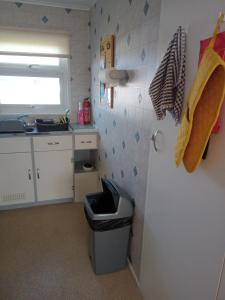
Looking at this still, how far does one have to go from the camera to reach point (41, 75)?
2693 mm

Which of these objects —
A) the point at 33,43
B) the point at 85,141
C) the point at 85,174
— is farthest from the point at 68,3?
the point at 85,174

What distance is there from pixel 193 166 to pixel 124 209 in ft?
2.85

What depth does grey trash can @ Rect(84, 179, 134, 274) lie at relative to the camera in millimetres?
1560

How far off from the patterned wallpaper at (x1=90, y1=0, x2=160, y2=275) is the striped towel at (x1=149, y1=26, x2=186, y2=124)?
0.97 feet

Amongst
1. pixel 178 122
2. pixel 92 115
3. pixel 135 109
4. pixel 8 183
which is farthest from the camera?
pixel 92 115

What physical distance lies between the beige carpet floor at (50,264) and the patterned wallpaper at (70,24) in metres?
1.43

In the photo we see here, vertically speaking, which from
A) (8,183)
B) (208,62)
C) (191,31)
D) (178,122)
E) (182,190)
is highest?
(191,31)

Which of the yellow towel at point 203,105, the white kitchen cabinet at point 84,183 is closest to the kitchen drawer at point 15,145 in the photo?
the white kitchen cabinet at point 84,183

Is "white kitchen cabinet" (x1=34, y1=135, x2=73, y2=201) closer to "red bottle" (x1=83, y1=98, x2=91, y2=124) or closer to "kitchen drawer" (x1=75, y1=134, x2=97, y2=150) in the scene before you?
"kitchen drawer" (x1=75, y1=134, x2=97, y2=150)

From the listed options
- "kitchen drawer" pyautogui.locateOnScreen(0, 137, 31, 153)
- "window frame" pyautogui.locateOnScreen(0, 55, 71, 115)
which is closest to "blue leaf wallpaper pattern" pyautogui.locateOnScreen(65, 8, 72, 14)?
"window frame" pyautogui.locateOnScreen(0, 55, 71, 115)

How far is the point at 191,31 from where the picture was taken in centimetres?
89

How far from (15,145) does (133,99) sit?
145cm

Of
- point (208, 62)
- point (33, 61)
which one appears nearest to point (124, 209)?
point (208, 62)

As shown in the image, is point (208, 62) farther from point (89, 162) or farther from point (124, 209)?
point (89, 162)
